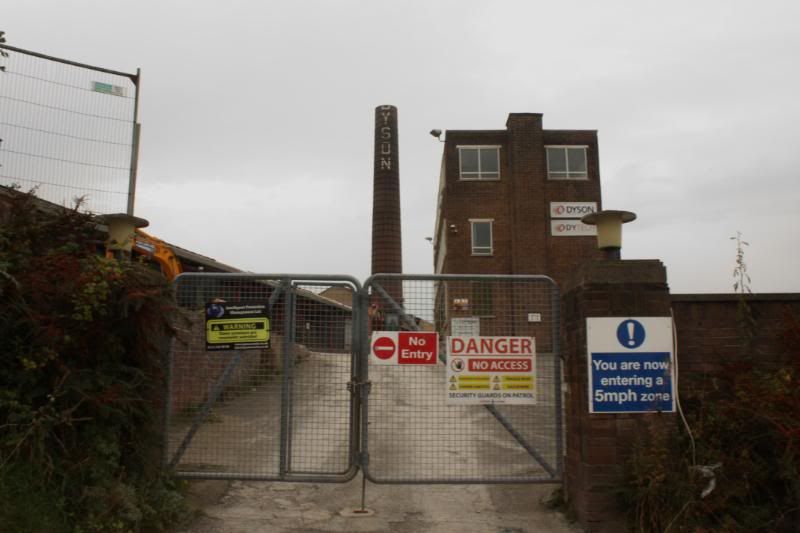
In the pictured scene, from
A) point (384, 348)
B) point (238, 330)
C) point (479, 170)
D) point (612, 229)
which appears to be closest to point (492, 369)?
point (384, 348)

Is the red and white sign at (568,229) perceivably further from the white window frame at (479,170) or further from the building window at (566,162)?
the white window frame at (479,170)

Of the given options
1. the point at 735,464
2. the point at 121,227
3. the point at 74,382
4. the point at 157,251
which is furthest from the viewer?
the point at 157,251

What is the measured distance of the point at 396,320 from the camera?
5793mm

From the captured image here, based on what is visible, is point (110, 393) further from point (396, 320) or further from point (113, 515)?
point (396, 320)

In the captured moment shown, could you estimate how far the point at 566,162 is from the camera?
3244 cm

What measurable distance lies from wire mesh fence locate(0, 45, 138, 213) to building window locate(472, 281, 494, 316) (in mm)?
4677

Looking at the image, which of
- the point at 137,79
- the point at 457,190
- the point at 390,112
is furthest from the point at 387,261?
the point at 137,79

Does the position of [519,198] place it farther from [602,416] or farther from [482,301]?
[602,416]

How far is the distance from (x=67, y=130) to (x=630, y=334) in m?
7.11

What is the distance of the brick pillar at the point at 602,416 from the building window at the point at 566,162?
89.6ft

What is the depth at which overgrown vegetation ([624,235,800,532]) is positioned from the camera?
492 cm

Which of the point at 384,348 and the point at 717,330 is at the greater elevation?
the point at 717,330

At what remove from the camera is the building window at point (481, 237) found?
103 feet

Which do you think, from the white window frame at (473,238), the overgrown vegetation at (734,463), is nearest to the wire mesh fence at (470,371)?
the overgrown vegetation at (734,463)
